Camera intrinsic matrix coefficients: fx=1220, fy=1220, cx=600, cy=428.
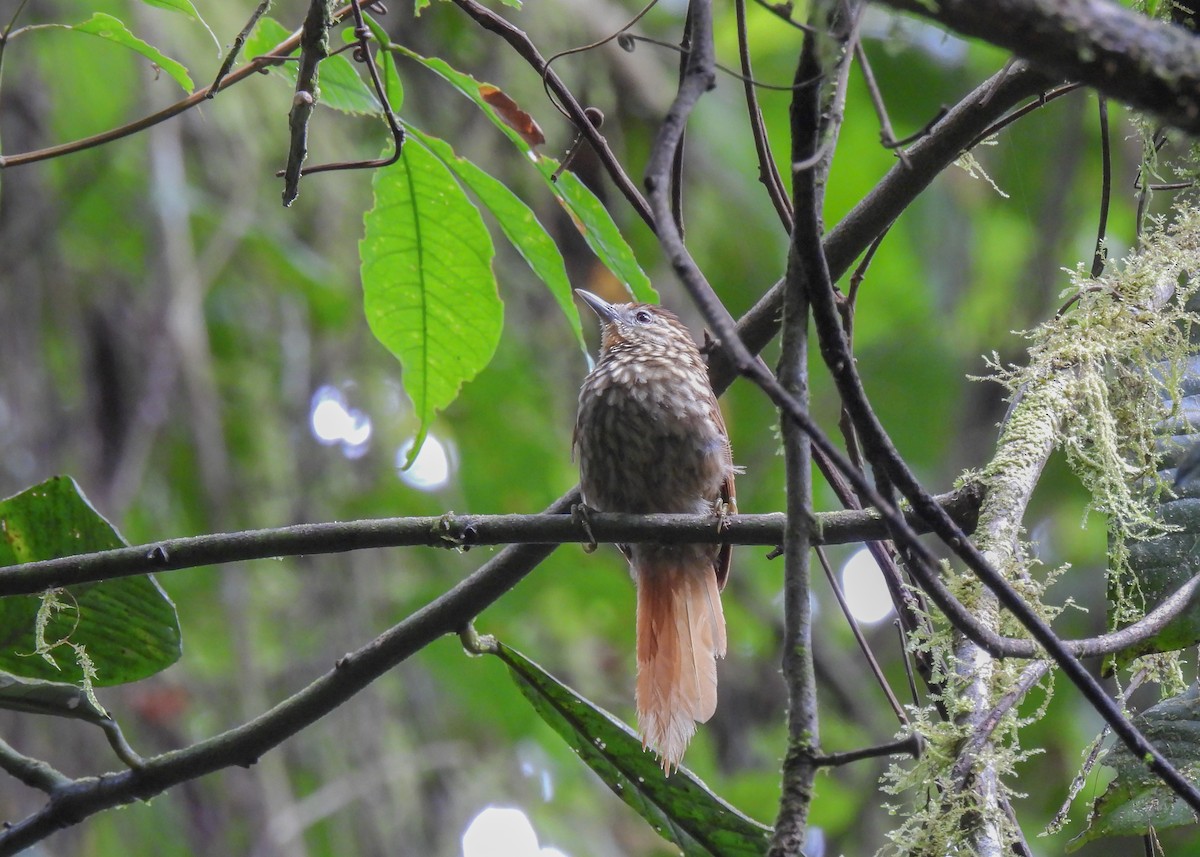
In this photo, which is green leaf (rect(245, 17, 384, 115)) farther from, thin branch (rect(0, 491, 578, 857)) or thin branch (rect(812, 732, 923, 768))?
thin branch (rect(812, 732, 923, 768))

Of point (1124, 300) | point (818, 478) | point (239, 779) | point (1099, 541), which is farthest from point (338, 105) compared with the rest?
point (1099, 541)

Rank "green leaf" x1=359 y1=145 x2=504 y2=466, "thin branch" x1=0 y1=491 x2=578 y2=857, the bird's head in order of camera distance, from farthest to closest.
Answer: the bird's head → "green leaf" x1=359 y1=145 x2=504 y2=466 → "thin branch" x1=0 y1=491 x2=578 y2=857

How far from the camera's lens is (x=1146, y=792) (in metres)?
1.62

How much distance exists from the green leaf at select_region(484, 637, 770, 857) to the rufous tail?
34cm

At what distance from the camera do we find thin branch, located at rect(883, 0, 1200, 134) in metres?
0.82

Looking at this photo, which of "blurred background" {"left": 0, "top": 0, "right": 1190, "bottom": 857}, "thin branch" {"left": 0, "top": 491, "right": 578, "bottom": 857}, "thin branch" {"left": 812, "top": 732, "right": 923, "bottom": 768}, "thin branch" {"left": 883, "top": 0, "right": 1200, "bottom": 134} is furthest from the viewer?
"blurred background" {"left": 0, "top": 0, "right": 1190, "bottom": 857}

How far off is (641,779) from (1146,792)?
2.48 ft

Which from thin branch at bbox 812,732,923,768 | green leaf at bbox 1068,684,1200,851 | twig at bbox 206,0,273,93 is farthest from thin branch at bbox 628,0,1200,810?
twig at bbox 206,0,273,93

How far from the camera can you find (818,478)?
530 centimetres

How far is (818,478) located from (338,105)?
12.3 ft

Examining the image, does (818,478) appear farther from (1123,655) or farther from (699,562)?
(1123,655)

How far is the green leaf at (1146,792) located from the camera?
1.61 m

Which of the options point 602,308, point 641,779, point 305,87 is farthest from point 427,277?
point 602,308

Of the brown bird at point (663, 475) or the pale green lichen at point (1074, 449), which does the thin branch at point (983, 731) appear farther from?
the brown bird at point (663, 475)
